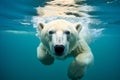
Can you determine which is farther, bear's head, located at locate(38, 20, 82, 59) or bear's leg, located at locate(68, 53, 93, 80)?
bear's leg, located at locate(68, 53, 93, 80)

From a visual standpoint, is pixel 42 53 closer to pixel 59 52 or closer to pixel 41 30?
pixel 41 30

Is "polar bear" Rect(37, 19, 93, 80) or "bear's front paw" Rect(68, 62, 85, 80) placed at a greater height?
"polar bear" Rect(37, 19, 93, 80)

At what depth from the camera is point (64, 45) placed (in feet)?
18.3

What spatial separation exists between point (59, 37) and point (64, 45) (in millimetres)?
283

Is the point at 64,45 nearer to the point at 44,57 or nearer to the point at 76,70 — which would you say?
the point at 76,70

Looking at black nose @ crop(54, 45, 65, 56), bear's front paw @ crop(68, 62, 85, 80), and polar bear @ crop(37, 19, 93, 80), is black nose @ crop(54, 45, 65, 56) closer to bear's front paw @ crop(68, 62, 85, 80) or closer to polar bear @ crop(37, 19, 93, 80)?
polar bear @ crop(37, 19, 93, 80)

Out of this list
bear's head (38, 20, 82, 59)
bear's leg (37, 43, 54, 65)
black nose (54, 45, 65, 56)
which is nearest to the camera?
black nose (54, 45, 65, 56)

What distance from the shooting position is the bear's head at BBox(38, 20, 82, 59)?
223 inches

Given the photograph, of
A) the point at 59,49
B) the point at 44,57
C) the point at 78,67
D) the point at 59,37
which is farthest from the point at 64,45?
the point at 44,57

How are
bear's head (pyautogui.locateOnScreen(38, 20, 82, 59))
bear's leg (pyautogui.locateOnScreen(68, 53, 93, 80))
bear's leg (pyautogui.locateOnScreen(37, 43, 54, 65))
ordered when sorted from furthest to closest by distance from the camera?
1. bear's leg (pyautogui.locateOnScreen(37, 43, 54, 65))
2. bear's leg (pyautogui.locateOnScreen(68, 53, 93, 80))
3. bear's head (pyautogui.locateOnScreen(38, 20, 82, 59))

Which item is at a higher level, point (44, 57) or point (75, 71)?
point (44, 57)

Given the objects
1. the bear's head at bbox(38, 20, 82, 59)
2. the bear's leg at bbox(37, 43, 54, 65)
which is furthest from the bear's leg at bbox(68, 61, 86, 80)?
the bear's leg at bbox(37, 43, 54, 65)

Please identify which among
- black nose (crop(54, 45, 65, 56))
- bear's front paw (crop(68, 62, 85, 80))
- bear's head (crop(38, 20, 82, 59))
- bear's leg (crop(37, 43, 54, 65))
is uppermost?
bear's head (crop(38, 20, 82, 59))

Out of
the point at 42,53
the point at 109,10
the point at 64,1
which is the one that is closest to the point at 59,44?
the point at 42,53
